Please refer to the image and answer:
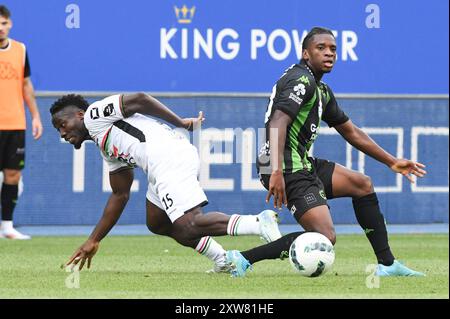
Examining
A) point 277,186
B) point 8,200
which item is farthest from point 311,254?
point 8,200

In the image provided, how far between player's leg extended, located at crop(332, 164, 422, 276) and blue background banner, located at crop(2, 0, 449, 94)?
6059mm

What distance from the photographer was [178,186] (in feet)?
28.8

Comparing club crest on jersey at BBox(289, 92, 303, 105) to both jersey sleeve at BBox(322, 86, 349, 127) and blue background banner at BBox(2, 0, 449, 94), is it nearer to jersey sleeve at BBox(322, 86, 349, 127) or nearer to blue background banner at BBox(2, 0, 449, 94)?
jersey sleeve at BBox(322, 86, 349, 127)

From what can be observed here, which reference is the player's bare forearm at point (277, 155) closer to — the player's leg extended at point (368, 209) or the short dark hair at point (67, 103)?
the player's leg extended at point (368, 209)

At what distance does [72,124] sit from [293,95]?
5.32 ft

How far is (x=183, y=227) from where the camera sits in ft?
28.8

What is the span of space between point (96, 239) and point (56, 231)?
589cm

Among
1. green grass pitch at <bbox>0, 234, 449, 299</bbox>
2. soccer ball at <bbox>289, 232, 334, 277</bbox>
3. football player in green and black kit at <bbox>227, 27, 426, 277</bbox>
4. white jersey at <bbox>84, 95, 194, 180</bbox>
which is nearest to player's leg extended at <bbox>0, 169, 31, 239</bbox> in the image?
green grass pitch at <bbox>0, 234, 449, 299</bbox>

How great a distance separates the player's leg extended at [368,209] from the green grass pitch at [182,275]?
0.77 ft

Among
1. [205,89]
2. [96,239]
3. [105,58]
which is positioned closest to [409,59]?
[205,89]

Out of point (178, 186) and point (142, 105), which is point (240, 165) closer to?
point (142, 105)

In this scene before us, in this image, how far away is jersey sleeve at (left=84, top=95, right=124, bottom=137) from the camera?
9055 mm

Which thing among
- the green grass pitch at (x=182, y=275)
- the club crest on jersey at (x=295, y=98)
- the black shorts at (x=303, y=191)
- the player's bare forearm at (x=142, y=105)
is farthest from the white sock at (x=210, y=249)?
the club crest on jersey at (x=295, y=98)

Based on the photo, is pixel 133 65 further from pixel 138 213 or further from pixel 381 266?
pixel 381 266
